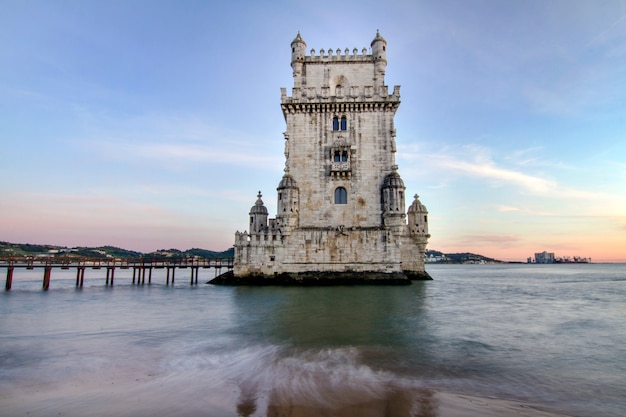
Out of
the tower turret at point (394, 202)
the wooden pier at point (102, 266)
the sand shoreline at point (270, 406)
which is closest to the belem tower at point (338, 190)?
the tower turret at point (394, 202)

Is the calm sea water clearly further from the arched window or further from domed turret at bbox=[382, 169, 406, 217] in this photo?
the arched window

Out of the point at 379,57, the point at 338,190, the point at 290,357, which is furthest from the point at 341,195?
the point at 290,357

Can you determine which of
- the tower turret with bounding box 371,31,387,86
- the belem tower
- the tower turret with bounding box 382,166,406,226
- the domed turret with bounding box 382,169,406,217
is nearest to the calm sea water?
the belem tower

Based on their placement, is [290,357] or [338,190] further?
[338,190]

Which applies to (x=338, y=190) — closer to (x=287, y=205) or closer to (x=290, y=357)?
(x=287, y=205)

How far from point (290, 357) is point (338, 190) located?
21.6 metres

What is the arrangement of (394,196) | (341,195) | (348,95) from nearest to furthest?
1. (394,196)
2. (341,195)
3. (348,95)

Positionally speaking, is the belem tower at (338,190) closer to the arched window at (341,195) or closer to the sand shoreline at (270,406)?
the arched window at (341,195)

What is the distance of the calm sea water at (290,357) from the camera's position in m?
6.29

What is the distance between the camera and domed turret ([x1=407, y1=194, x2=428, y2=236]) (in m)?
31.0

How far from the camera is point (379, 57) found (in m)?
31.5

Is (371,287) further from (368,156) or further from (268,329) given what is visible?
(268,329)

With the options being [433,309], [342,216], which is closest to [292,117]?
[342,216]

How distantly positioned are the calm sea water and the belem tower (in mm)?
9916
